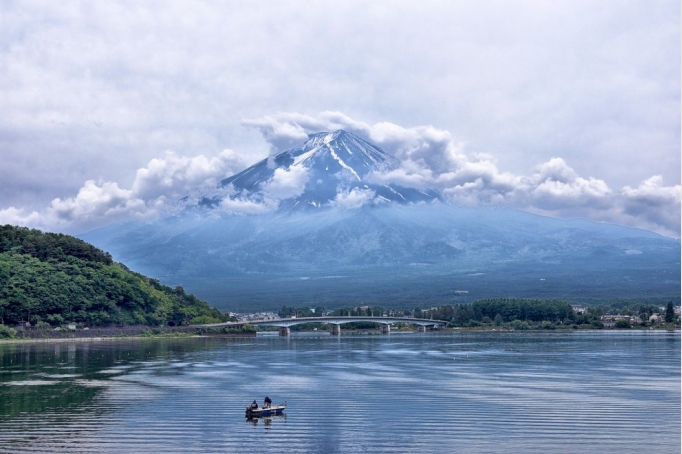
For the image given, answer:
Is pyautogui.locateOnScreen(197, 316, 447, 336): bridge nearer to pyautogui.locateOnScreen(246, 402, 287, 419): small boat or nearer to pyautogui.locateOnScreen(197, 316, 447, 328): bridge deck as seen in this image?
pyautogui.locateOnScreen(197, 316, 447, 328): bridge deck

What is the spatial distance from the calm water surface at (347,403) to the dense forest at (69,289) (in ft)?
97.6

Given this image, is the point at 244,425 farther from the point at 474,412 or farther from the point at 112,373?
the point at 112,373

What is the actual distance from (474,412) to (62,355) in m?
42.3

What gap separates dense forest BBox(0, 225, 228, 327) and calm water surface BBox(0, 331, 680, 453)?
29741mm

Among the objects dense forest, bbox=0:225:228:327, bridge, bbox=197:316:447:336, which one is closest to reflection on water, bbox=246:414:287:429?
dense forest, bbox=0:225:228:327

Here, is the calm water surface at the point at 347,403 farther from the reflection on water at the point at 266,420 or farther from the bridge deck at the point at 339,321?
the bridge deck at the point at 339,321

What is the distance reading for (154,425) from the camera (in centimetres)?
3519

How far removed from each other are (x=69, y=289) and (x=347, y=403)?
69.2m

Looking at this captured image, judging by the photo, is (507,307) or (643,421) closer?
(643,421)

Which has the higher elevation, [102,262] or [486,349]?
[102,262]

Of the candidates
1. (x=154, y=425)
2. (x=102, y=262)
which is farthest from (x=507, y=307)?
(x=154, y=425)

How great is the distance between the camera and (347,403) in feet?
136

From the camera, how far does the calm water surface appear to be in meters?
31.9

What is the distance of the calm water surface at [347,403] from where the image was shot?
31.9 metres
